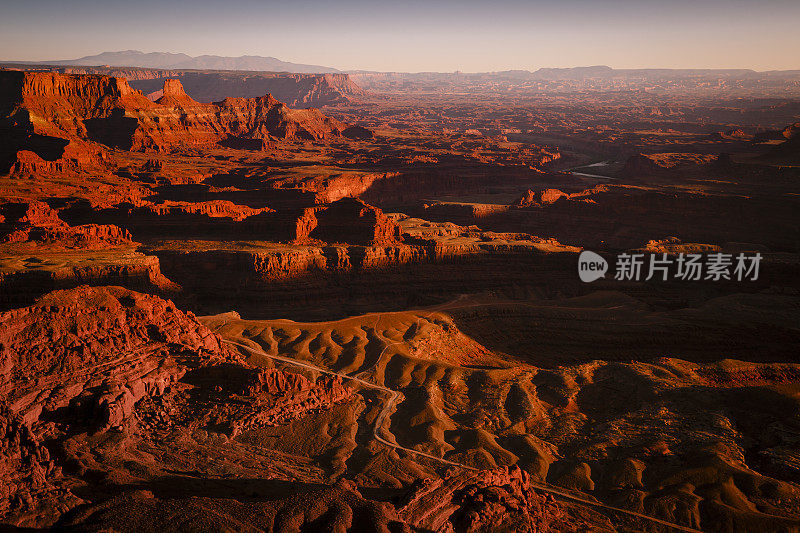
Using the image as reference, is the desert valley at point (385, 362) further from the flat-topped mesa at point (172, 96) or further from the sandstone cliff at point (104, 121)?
the flat-topped mesa at point (172, 96)

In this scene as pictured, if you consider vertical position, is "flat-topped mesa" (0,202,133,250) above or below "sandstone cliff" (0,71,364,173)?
below

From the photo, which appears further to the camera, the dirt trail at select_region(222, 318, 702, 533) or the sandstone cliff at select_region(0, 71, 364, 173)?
the sandstone cliff at select_region(0, 71, 364, 173)

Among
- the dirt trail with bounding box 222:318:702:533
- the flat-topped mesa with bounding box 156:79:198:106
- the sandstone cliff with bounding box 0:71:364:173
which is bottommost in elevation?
the dirt trail with bounding box 222:318:702:533

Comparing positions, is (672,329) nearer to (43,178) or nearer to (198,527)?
(198,527)

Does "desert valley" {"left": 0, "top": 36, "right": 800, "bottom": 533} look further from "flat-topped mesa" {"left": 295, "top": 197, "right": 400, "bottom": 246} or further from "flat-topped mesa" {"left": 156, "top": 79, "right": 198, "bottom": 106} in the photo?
"flat-topped mesa" {"left": 156, "top": 79, "right": 198, "bottom": 106}

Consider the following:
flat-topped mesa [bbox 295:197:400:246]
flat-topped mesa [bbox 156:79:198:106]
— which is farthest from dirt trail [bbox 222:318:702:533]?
flat-topped mesa [bbox 156:79:198:106]

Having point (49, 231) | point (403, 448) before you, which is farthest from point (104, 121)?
point (403, 448)

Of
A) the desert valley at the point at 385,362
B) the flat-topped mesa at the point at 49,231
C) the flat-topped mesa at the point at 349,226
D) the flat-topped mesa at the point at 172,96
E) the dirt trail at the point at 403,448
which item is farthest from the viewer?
the flat-topped mesa at the point at 172,96

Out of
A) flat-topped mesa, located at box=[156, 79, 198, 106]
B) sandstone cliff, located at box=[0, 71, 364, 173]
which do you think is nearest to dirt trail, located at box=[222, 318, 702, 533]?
sandstone cliff, located at box=[0, 71, 364, 173]

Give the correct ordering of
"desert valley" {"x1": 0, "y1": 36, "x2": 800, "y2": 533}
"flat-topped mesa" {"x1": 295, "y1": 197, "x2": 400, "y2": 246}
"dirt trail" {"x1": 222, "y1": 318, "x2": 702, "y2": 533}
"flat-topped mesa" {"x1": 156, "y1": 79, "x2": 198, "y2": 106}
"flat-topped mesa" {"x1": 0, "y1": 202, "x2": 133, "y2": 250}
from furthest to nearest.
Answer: "flat-topped mesa" {"x1": 156, "y1": 79, "x2": 198, "y2": 106}, "flat-topped mesa" {"x1": 295, "y1": 197, "x2": 400, "y2": 246}, "flat-topped mesa" {"x1": 0, "y1": 202, "x2": 133, "y2": 250}, "dirt trail" {"x1": 222, "y1": 318, "x2": 702, "y2": 533}, "desert valley" {"x1": 0, "y1": 36, "x2": 800, "y2": 533}

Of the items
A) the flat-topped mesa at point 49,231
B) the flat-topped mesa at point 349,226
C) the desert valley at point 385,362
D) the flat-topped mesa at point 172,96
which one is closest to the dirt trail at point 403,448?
the desert valley at point 385,362

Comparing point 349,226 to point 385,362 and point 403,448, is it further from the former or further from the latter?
point 403,448

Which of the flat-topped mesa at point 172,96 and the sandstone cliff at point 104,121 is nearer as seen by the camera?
the sandstone cliff at point 104,121

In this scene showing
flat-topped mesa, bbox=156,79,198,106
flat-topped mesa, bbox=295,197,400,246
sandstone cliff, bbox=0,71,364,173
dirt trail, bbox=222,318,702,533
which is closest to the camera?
dirt trail, bbox=222,318,702,533
